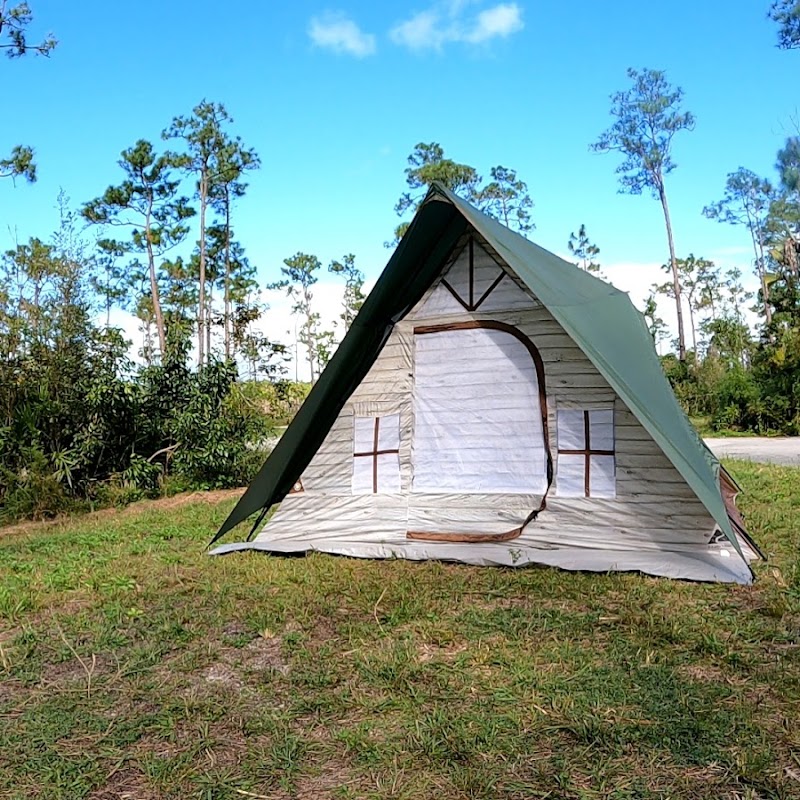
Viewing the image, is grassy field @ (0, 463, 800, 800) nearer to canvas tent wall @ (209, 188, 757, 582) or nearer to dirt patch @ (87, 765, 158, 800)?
dirt patch @ (87, 765, 158, 800)

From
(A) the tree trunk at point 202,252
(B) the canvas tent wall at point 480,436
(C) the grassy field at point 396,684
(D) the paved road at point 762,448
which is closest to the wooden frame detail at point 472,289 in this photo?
(B) the canvas tent wall at point 480,436

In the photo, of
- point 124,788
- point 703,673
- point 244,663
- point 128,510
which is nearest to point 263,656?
point 244,663

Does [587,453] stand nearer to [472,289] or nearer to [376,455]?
[472,289]

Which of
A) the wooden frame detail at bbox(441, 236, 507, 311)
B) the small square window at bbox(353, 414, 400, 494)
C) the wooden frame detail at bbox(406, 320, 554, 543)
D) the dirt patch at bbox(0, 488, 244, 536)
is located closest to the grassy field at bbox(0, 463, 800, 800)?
the wooden frame detail at bbox(406, 320, 554, 543)

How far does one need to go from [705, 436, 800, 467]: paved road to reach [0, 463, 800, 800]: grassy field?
20.8 feet

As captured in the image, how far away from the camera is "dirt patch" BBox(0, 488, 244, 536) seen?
7293mm

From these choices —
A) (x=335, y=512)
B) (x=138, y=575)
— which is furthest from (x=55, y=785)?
(x=335, y=512)

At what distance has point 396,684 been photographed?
2732 mm

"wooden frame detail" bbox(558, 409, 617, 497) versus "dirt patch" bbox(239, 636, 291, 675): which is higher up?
"wooden frame detail" bbox(558, 409, 617, 497)

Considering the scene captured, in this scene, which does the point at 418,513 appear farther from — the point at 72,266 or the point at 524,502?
the point at 72,266

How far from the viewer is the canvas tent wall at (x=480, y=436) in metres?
4.35

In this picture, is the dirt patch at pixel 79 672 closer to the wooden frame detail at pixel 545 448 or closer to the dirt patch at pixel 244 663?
the dirt patch at pixel 244 663

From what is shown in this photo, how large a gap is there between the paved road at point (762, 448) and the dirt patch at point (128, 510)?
23.0 ft

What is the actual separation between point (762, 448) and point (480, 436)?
909cm
